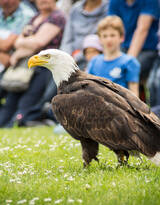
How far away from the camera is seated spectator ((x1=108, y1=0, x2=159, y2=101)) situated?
344 inches

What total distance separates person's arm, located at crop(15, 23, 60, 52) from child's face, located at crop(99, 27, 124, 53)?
3.33 m

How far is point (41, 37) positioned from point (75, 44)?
3.08 feet

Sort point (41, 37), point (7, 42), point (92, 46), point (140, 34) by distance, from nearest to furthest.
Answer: point (140, 34) → point (92, 46) → point (41, 37) → point (7, 42)

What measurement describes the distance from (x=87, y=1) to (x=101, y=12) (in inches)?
17.0

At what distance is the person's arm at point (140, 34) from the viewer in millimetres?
8664

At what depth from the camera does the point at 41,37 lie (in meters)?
11.0

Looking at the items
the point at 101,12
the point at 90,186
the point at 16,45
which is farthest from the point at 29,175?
the point at 16,45

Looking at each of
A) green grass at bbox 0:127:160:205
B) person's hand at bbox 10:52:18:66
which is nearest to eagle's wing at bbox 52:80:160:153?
green grass at bbox 0:127:160:205

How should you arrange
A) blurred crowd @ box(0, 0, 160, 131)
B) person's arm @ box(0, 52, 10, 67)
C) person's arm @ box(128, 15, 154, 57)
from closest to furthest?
blurred crowd @ box(0, 0, 160, 131) → person's arm @ box(128, 15, 154, 57) → person's arm @ box(0, 52, 10, 67)

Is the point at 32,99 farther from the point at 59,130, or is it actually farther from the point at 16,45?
the point at 59,130

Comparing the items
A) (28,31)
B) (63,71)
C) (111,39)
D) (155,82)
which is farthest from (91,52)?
(63,71)

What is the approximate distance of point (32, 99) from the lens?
11391 millimetres

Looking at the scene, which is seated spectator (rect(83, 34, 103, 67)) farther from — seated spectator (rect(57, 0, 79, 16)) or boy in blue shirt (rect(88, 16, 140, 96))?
seated spectator (rect(57, 0, 79, 16))

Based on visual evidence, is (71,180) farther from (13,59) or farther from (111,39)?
(13,59)
